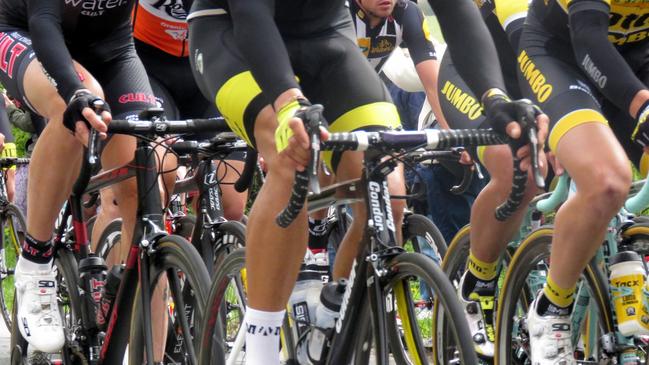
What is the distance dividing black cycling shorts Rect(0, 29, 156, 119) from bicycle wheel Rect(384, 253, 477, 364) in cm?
196

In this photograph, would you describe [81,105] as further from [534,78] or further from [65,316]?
[534,78]

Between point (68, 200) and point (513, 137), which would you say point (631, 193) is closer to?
point (513, 137)

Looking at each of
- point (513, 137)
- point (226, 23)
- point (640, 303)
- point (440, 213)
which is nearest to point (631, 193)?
point (640, 303)

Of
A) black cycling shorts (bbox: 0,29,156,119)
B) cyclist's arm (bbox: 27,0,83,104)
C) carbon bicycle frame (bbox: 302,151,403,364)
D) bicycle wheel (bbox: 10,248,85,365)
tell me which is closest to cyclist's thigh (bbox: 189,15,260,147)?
carbon bicycle frame (bbox: 302,151,403,364)

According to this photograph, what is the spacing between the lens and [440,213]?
835cm

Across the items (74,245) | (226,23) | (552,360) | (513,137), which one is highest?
(226,23)

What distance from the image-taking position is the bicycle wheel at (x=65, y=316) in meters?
5.85

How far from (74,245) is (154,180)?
3.08ft

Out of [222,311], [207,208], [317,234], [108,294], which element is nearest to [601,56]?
[222,311]

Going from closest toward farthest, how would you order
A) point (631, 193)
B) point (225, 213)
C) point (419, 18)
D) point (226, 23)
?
1. point (226, 23)
2. point (631, 193)
3. point (225, 213)
4. point (419, 18)

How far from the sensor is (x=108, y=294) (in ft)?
18.1

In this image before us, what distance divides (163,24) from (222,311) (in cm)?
228

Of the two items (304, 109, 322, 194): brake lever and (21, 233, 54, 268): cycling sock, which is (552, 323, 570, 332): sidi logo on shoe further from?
(21, 233, 54, 268): cycling sock

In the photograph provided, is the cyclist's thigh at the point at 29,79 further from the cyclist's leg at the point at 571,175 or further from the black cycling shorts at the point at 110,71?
the cyclist's leg at the point at 571,175
